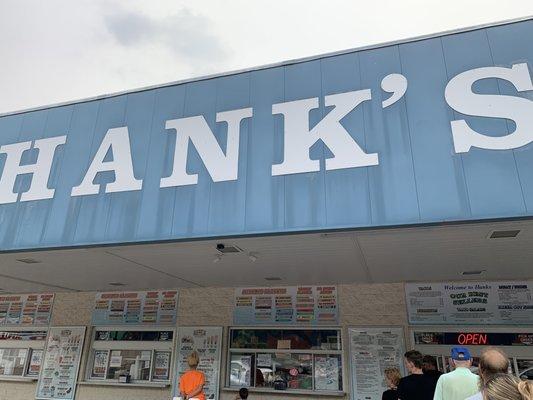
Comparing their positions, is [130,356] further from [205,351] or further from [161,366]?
[205,351]

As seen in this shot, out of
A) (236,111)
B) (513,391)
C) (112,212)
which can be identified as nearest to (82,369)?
(112,212)

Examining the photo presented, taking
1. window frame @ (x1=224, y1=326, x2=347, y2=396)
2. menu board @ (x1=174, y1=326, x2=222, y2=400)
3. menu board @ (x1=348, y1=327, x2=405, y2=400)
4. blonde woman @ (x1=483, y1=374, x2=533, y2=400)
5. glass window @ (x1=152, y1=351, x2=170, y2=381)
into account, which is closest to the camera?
blonde woman @ (x1=483, y1=374, x2=533, y2=400)

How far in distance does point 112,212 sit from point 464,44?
186 inches

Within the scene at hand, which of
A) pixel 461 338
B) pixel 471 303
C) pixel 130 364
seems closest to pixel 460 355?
pixel 461 338

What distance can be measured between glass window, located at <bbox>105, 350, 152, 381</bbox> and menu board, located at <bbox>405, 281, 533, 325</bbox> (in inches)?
197

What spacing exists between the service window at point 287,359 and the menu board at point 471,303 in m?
1.45

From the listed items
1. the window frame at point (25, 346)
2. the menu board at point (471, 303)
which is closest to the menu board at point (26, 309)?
the window frame at point (25, 346)

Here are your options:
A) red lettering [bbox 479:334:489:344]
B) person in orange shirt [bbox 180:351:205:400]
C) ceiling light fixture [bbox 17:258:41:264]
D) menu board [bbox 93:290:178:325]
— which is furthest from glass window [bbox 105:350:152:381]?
red lettering [bbox 479:334:489:344]

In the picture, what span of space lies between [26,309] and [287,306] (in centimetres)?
609

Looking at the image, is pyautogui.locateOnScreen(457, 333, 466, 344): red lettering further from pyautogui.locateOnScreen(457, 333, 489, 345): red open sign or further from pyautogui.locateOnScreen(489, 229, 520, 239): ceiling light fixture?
pyautogui.locateOnScreen(489, 229, 520, 239): ceiling light fixture

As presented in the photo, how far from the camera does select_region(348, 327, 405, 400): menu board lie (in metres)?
6.69

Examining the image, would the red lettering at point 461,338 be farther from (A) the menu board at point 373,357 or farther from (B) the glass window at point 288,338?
(B) the glass window at point 288,338

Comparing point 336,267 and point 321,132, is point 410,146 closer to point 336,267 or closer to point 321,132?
point 321,132

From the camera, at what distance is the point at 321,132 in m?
4.90
